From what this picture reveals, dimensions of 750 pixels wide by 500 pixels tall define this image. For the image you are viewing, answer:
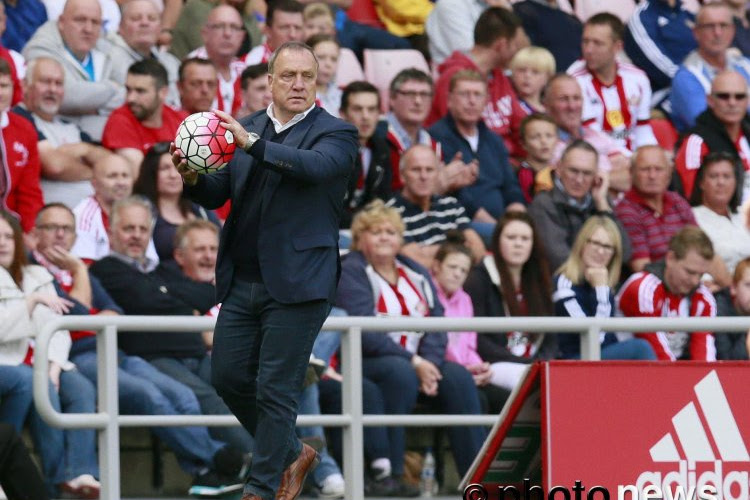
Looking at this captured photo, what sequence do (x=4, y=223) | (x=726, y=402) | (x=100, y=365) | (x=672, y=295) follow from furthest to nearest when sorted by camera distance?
(x=672, y=295) < (x=4, y=223) < (x=100, y=365) < (x=726, y=402)

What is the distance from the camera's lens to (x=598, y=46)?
48.6 feet

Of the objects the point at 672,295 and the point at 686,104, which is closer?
the point at 672,295

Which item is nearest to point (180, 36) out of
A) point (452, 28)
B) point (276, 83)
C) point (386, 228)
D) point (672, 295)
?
point (452, 28)

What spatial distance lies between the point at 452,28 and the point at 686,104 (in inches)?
81.3

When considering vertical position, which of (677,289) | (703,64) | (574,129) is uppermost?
(703,64)

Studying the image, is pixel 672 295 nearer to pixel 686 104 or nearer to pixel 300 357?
pixel 686 104

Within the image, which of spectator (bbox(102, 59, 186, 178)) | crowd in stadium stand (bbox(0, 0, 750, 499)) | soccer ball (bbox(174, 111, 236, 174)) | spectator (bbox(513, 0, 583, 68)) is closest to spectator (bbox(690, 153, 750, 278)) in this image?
crowd in stadium stand (bbox(0, 0, 750, 499))

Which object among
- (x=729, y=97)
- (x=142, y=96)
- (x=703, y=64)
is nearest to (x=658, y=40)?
(x=703, y=64)

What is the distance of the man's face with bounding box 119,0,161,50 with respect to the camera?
12.9m

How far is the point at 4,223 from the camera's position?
392 inches

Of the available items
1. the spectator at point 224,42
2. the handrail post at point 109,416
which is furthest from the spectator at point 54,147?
the handrail post at point 109,416

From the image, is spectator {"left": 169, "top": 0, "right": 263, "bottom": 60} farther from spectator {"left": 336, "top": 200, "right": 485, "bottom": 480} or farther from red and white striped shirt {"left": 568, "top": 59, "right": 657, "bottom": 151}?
red and white striped shirt {"left": 568, "top": 59, "right": 657, "bottom": 151}

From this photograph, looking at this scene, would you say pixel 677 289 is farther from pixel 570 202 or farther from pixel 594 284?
pixel 570 202

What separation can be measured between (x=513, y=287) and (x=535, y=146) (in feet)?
7.43
